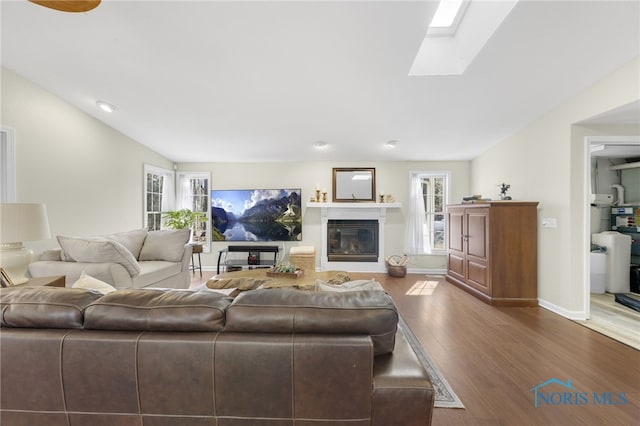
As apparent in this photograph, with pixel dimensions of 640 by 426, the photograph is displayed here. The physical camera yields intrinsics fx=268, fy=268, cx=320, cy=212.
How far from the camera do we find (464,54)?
2697 millimetres

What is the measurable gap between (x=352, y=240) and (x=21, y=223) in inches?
181

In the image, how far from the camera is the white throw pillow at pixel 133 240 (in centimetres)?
369

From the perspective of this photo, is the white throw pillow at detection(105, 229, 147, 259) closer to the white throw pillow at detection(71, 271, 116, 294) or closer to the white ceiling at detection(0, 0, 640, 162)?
the white ceiling at detection(0, 0, 640, 162)

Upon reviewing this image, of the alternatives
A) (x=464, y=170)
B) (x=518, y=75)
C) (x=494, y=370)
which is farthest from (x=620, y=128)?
(x=494, y=370)

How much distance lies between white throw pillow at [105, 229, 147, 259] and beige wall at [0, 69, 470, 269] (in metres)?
0.50

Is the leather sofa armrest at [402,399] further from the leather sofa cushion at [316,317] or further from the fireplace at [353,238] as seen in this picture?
the fireplace at [353,238]

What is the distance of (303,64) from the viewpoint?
106 inches

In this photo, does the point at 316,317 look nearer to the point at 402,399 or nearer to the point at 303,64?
the point at 402,399

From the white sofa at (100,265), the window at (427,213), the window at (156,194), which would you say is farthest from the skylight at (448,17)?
the window at (156,194)

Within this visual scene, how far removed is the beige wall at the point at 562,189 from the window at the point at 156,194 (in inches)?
242

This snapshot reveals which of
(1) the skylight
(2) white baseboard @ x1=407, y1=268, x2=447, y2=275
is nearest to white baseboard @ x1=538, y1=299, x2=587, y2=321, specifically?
(2) white baseboard @ x1=407, y1=268, x2=447, y2=275

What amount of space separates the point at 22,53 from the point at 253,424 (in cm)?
385

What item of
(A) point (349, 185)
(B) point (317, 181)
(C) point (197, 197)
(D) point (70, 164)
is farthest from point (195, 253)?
(A) point (349, 185)

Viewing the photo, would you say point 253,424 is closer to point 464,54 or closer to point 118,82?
point 464,54
